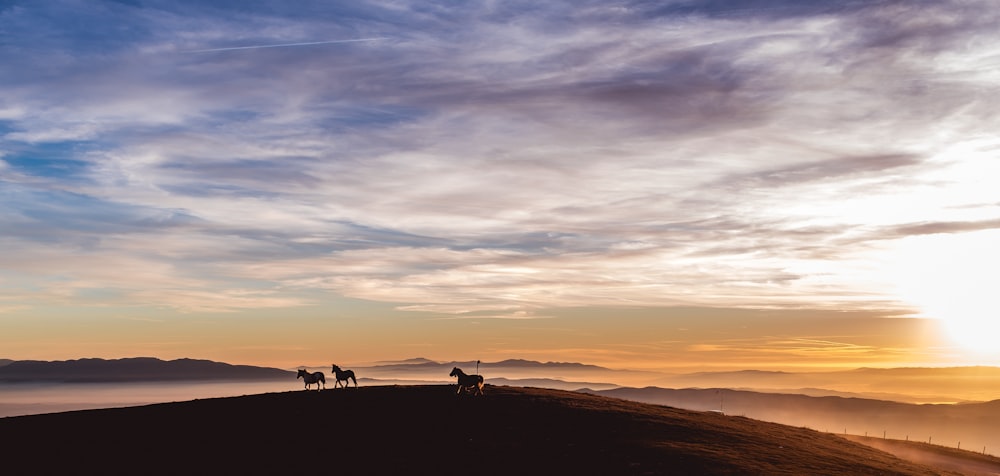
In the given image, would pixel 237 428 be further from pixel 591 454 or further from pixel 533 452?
pixel 591 454

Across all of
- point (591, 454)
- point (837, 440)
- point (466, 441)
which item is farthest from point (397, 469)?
point (837, 440)

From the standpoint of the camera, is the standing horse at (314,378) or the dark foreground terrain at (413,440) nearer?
the dark foreground terrain at (413,440)

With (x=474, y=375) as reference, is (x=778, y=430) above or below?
below

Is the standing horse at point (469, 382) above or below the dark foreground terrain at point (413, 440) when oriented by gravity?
above

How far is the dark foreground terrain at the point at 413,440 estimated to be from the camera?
44.3m

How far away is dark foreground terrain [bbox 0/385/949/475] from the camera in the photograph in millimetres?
44281

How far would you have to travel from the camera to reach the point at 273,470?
43.7 meters

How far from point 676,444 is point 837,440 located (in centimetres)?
2540

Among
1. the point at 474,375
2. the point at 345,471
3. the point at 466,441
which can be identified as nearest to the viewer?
the point at 345,471

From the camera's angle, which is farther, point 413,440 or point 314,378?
point 314,378

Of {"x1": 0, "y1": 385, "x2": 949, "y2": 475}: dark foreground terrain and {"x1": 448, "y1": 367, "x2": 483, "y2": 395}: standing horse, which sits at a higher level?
{"x1": 448, "y1": 367, "x2": 483, "y2": 395}: standing horse

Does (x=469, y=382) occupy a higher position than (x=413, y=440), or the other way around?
(x=469, y=382)

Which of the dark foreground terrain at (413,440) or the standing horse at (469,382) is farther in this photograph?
the standing horse at (469,382)

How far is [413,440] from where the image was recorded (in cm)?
4878
